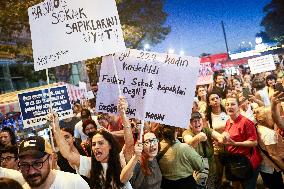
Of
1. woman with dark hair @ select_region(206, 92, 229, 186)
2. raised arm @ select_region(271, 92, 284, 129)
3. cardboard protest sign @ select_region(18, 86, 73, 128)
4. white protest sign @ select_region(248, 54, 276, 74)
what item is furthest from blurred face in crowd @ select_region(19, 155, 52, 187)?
white protest sign @ select_region(248, 54, 276, 74)

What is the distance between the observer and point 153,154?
493cm

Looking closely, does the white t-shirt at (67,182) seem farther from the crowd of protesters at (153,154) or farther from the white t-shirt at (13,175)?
the white t-shirt at (13,175)

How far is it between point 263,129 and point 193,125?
1119mm

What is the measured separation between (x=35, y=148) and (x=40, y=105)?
4936 millimetres

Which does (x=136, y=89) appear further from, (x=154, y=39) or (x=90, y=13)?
(x=154, y=39)

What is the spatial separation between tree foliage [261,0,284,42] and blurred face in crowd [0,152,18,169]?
2645 inches

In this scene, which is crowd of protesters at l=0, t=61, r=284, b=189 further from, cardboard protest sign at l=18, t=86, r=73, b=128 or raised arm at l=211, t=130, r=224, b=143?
cardboard protest sign at l=18, t=86, r=73, b=128

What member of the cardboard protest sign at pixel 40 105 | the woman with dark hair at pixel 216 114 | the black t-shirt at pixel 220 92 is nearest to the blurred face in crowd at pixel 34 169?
the woman with dark hair at pixel 216 114

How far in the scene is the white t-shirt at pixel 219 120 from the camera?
7129 mm

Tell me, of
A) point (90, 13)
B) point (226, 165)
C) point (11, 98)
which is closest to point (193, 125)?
point (226, 165)

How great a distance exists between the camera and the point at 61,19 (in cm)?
533

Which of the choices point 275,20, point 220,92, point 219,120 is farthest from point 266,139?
point 275,20

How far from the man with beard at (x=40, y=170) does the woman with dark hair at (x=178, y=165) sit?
1853 millimetres

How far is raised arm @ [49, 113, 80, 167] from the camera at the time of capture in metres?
4.73
